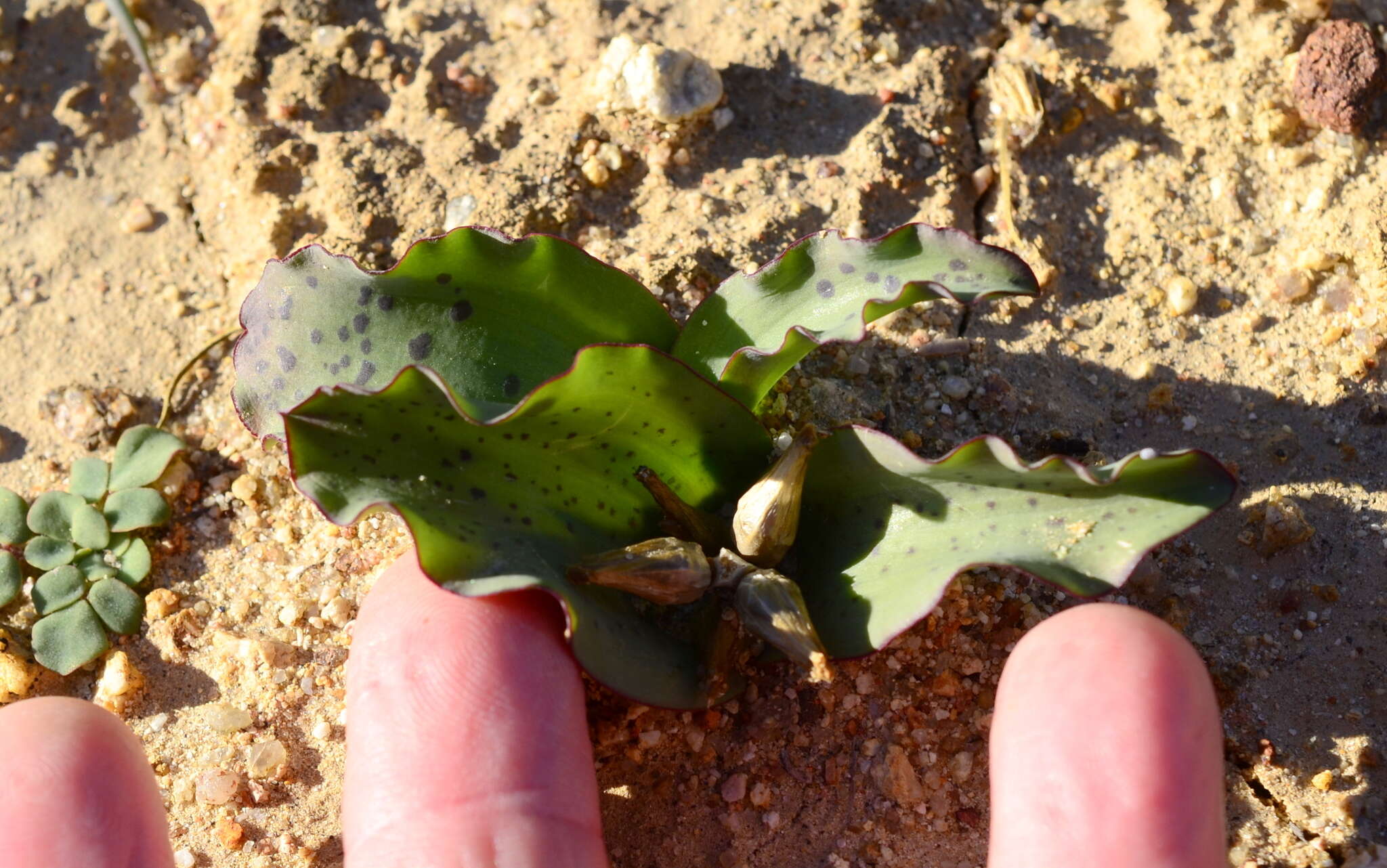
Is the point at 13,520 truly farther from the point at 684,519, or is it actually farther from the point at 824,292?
the point at 824,292

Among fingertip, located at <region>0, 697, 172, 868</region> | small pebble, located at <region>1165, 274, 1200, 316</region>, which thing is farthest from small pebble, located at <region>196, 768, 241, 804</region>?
small pebble, located at <region>1165, 274, 1200, 316</region>

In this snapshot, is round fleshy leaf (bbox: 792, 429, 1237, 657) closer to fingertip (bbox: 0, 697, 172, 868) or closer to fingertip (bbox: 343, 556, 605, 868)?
fingertip (bbox: 343, 556, 605, 868)

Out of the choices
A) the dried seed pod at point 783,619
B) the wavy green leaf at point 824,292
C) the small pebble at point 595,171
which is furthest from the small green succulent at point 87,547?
the dried seed pod at point 783,619

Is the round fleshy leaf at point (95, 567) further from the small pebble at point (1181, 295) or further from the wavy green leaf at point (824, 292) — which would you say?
the small pebble at point (1181, 295)

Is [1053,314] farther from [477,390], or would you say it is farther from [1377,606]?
[477,390]

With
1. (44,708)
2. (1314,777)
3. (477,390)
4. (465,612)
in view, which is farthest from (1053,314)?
(44,708)

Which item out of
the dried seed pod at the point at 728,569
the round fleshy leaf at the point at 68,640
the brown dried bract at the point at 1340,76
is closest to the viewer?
the dried seed pod at the point at 728,569

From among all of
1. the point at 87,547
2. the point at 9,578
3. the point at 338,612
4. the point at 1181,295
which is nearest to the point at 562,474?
the point at 338,612
